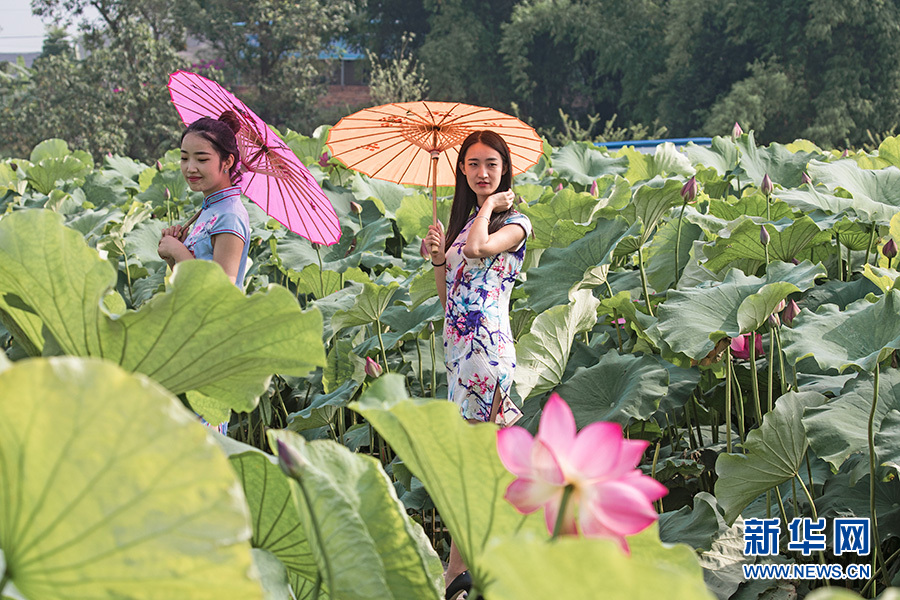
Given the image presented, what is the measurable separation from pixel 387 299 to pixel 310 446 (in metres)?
1.60

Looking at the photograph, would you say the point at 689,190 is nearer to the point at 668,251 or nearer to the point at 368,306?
the point at 668,251

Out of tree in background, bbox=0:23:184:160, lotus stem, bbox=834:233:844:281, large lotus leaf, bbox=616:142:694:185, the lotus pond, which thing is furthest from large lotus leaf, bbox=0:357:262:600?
tree in background, bbox=0:23:184:160

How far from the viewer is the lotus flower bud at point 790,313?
1757mm

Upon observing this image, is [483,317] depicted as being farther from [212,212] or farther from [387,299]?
[212,212]

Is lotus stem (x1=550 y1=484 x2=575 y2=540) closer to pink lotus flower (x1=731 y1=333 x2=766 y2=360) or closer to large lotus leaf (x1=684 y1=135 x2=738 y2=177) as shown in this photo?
pink lotus flower (x1=731 y1=333 x2=766 y2=360)

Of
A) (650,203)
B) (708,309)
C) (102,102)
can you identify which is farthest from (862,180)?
(102,102)

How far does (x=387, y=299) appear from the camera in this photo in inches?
88.0

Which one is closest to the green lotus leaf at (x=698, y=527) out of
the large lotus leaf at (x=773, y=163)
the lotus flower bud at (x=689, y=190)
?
the lotus flower bud at (x=689, y=190)

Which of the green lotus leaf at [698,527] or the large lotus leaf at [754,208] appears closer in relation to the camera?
the green lotus leaf at [698,527]

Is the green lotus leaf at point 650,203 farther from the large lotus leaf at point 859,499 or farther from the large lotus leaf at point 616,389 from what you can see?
the large lotus leaf at point 859,499

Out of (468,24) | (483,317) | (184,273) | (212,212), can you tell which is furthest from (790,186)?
(468,24)

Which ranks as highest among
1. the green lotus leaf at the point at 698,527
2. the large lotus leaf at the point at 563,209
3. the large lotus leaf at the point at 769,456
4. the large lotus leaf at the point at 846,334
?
the large lotus leaf at the point at 563,209

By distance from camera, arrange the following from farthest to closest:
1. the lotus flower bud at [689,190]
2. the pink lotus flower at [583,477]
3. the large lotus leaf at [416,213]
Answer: the large lotus leaf at [416,213] < the lotus flower bud at [689,190] < the pink lotus flower at [583,477]

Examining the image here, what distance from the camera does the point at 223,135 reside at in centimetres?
193
